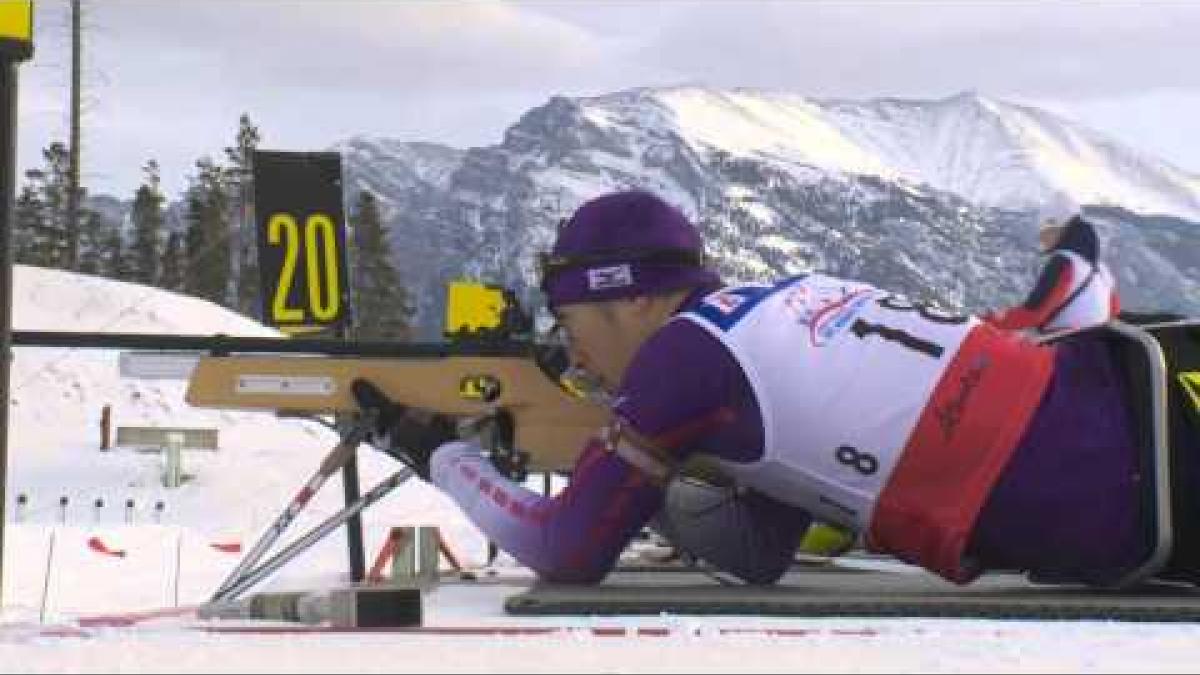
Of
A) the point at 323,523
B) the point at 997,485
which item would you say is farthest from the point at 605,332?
the point at 323,523

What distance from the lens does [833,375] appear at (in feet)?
10.3

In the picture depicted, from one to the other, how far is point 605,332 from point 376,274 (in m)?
66.4

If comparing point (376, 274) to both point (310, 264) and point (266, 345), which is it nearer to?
point (310, 264)

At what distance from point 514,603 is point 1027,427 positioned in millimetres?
1075

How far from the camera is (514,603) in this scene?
8.38 feet

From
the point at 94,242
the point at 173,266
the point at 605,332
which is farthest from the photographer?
the point at 94,242

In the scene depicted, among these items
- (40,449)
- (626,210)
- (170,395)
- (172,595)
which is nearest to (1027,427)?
(626,210)

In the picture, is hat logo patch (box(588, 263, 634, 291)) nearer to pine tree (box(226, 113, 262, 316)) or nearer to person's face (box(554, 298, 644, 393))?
person's face (box(554, 298, 644, 393))

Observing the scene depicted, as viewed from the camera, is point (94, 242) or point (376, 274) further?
point (376, 274)

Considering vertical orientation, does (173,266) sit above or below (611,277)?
below

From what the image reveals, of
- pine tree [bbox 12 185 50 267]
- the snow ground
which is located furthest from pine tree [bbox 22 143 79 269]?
the snow ground

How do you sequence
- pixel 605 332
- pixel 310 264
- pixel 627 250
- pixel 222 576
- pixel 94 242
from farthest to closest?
pixel 94 242 < pixel 222 576 < pixel 310 264 < pixel 605 332 < pixel 627 250

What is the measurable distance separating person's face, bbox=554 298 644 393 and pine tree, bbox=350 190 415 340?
6386cm

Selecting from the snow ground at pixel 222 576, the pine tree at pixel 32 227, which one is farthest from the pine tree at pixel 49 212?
the snow ground at pixel 222 576
